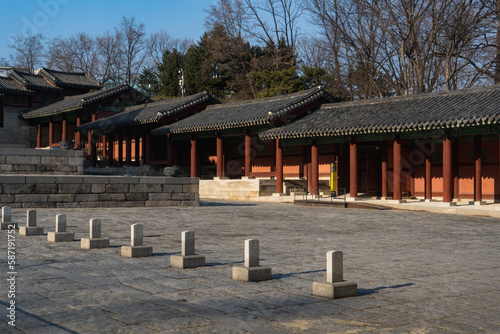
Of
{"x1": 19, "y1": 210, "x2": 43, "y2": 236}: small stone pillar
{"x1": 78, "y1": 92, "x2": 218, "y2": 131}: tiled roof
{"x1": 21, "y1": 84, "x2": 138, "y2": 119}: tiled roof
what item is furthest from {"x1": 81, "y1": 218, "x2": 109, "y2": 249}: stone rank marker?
{"x1": 21, "y1": 84, "x2": 138, "y2": 119}: tiled roof

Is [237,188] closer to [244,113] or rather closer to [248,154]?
[248,154]

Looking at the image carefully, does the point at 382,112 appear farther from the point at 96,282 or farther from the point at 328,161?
the point at 96,282

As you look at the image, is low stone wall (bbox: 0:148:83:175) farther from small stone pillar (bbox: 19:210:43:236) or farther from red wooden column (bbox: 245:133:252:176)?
small stone pillar (bbox: 19:210:43:236)

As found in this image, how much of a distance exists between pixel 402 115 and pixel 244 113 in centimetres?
947

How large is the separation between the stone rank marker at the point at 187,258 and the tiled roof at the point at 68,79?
39.0 m

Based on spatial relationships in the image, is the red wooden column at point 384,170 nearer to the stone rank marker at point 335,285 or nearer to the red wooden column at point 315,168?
the red wooden column at point 315,168

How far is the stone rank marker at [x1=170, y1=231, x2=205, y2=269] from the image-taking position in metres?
8.02

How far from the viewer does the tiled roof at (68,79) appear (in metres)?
44.1

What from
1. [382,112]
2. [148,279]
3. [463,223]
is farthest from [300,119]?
[148,279]

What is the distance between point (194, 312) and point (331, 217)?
12743mm

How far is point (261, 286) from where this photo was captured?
6.86m

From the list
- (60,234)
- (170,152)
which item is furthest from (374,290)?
(170,152)

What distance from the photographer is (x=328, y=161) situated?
27.9m

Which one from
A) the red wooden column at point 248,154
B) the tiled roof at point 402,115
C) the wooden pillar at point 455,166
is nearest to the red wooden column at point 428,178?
the wooden pillar at point 455,166
